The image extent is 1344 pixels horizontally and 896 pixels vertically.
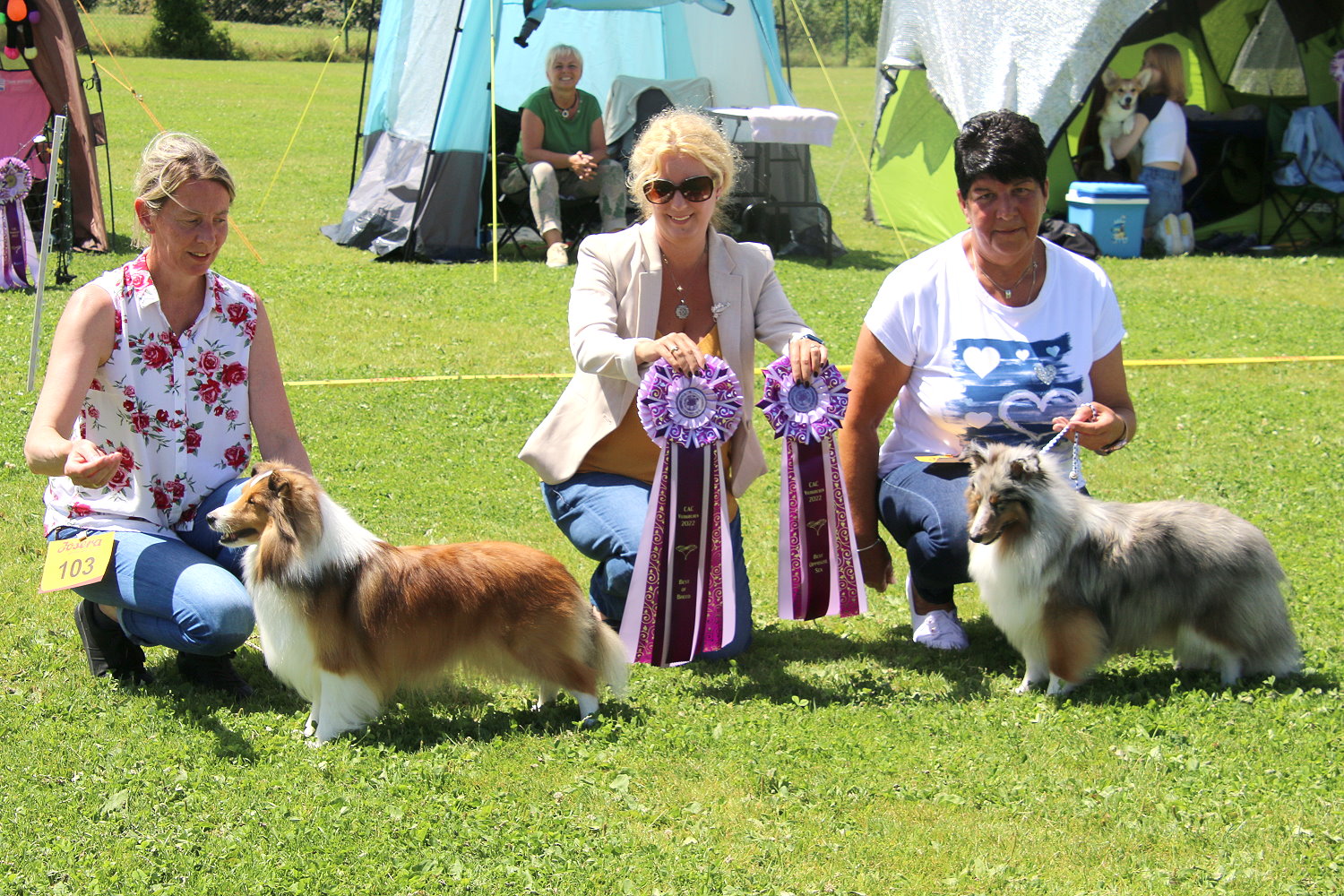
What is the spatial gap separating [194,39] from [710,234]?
31.0m

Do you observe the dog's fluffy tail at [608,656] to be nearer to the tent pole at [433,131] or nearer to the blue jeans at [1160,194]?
the tent pole at [433,131]

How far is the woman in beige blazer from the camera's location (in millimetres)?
3488

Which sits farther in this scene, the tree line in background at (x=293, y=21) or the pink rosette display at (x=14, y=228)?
the tree line in background at (x=293, y=21)

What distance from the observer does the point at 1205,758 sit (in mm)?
3072

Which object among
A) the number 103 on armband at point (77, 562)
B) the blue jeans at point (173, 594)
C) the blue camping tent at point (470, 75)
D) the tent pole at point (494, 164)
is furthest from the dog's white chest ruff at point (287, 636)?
the blue camping tent at point (470, 75)

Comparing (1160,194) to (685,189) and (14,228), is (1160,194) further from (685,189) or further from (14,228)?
(14,228)

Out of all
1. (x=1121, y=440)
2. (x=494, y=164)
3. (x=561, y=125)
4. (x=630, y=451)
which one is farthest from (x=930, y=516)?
(x=561, y=125)

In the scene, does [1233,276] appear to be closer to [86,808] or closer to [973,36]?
[973,36]

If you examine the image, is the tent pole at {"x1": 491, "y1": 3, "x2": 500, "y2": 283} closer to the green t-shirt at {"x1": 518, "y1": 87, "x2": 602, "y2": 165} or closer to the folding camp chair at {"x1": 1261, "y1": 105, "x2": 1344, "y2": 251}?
the green t-shirt at {"x1": 518, "y1": 87, "x2": 602, "y2": 165}

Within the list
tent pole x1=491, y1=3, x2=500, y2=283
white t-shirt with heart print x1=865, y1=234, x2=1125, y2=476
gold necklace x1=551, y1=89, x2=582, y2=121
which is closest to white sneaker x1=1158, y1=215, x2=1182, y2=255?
gold necklace x1=551, y1=89, x2=582, y2=121

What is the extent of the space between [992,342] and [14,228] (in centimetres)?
740

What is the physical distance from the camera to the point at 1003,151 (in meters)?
3.43

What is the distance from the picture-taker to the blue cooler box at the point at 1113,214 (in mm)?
10664

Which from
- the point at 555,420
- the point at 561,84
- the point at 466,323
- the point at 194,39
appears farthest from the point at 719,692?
the point at 194,39
